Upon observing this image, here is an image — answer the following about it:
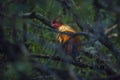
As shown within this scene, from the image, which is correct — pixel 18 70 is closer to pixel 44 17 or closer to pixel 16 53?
pixel 16 53

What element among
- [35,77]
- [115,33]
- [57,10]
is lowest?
[35,77]

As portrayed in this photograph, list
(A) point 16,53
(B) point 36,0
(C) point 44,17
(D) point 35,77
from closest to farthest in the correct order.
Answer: (A) point 16,53, (B) point 36,0, (D) point 35,77, (C) point 44,17

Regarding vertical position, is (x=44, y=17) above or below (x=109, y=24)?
above

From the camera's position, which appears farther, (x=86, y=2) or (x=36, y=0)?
(x=36, y=0)

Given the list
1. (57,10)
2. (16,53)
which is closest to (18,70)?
(16,53)

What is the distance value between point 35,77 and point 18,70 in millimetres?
1943

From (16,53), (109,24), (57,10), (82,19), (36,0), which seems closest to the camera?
(16,53)

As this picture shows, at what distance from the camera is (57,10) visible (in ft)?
8.43

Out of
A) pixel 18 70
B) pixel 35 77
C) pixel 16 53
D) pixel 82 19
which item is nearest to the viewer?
pixel 18 70

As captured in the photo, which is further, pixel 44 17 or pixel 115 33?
pixel 44 17

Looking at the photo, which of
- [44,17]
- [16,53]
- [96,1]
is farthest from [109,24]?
[44,17]

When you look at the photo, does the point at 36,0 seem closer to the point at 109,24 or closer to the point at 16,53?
the point at 16,53

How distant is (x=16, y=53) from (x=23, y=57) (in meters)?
0.14

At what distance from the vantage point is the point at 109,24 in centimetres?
275
